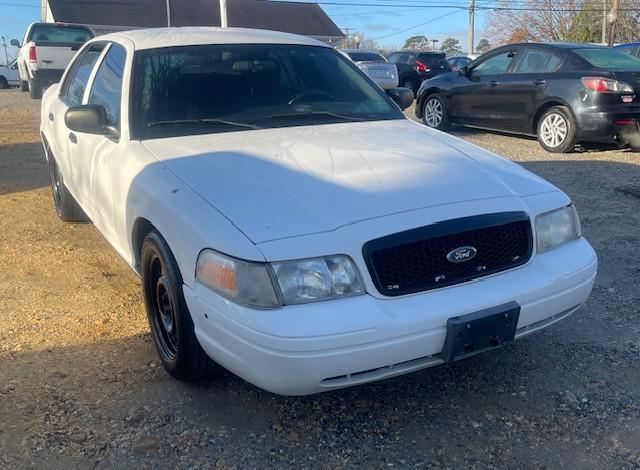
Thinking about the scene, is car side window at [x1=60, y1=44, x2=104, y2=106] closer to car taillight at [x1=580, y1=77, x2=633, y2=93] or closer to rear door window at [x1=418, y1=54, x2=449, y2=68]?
car taillight at [x1=580, y1=77, x2=633, y2=93]

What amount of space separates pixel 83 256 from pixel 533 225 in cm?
341

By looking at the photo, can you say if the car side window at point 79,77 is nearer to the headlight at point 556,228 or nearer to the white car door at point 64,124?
the white car door at point 64,124

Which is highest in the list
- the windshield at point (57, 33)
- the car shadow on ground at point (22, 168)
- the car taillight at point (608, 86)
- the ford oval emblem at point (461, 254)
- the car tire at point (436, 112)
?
the windshield at point (57, 33)

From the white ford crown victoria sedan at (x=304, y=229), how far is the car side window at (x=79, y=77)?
34.6 inches

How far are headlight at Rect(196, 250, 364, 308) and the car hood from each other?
121 mm

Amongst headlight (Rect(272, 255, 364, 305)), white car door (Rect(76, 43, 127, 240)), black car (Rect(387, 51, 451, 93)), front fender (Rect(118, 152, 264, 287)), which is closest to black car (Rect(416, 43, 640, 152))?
white car door (Rect(76, 43, 127, 240))

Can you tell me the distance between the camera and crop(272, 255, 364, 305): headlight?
2.43 metres

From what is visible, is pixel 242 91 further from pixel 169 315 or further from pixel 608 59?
pixel 608 59

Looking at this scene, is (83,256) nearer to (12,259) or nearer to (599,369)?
(12,259)

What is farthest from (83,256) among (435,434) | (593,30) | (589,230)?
(593,30)

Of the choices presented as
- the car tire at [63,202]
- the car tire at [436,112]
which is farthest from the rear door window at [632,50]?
the car tire at [63,202]

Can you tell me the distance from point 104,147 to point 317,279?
6.47 ft

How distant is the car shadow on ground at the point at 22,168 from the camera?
732 cm

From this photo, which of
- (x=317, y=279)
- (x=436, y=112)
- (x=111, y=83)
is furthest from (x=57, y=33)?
(x=317, y=279)
